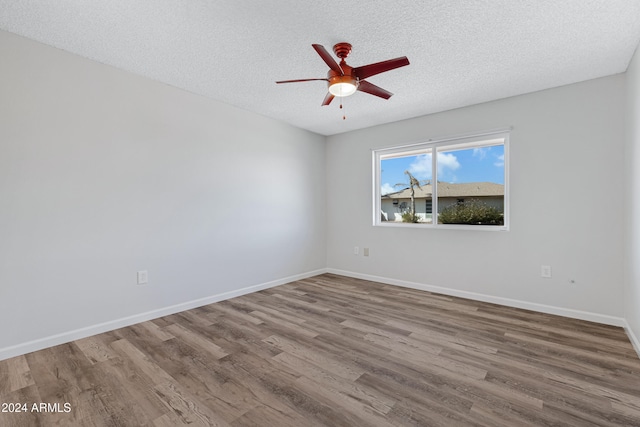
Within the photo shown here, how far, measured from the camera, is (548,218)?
10.2ft

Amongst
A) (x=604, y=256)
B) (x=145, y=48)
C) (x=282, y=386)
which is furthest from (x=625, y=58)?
(x=145, y=48)

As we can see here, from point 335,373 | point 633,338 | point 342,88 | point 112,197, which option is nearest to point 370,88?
point 342,88

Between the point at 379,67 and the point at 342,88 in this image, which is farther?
the point at 342,88

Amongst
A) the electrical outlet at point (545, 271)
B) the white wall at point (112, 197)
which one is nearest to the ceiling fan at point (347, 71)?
the white wall at point (112, 197)

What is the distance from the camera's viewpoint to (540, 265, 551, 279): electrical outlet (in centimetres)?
311

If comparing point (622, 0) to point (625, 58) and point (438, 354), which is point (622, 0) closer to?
point (625, 58)

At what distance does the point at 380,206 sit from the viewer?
4617 mm

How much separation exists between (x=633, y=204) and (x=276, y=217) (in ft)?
12.3

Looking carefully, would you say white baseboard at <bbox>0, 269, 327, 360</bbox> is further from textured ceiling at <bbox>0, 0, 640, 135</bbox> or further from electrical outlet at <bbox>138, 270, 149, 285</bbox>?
textured ceiling at <bbox>0, 0, 640, 135</bbox>

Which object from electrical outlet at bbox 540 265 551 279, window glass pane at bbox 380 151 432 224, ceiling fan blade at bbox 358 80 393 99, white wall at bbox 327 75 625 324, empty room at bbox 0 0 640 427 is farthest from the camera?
window glass pane at bbox 380 151 432 224

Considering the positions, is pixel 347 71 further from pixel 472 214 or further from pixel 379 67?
pixel 472 214

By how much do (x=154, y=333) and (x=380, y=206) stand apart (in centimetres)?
338


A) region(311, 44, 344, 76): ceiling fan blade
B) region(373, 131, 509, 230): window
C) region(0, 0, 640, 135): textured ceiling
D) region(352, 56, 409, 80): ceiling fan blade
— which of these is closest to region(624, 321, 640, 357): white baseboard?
region(373, 131, 509, 230): window

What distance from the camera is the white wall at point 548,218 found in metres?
2.81
